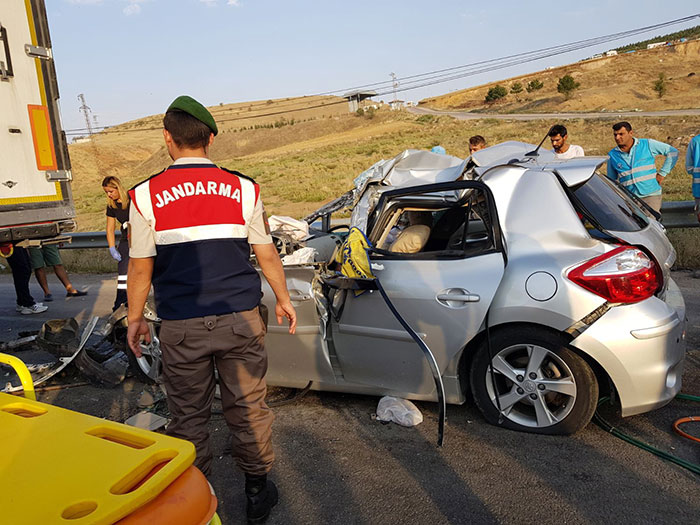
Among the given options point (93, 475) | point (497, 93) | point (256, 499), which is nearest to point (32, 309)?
point (256, 499)

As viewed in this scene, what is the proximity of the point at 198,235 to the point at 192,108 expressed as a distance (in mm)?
588

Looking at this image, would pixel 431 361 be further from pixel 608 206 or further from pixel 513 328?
pixel 608 206

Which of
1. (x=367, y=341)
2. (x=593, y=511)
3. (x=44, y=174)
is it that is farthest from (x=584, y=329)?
(x=44, y=174)

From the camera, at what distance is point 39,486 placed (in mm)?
1318

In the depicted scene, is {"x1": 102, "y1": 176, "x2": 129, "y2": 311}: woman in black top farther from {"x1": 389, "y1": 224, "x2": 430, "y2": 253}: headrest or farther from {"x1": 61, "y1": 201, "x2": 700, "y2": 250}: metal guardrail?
{"x1": 389, "y1": 224, "x2": 430, "y2": 253}: headrest

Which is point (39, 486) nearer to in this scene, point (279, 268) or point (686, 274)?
point (279, 268)

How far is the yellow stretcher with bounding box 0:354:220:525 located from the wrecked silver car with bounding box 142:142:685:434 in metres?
2.16

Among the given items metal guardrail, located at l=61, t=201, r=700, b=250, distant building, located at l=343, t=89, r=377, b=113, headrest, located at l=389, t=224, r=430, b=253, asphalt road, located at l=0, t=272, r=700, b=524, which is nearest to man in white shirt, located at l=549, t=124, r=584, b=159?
metal guardrail, located at l=61, t=201, r=700, b=250

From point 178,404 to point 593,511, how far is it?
2.05 metres

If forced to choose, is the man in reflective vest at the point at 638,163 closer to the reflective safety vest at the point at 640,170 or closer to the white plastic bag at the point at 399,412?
the reflective safety vest at the point at 640,170

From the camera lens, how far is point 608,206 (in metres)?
3.58

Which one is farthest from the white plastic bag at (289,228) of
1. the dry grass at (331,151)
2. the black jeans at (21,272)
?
the dry grass at (331,151)

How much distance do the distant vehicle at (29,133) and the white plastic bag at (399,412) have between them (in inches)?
162

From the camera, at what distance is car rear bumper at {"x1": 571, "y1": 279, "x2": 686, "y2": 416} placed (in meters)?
3.06
